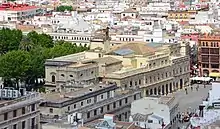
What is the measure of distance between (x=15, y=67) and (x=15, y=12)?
2518 inches

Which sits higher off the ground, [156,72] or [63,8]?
[63,8]

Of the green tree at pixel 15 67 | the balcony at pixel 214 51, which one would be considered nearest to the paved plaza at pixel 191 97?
the balcony at pixel 214 51

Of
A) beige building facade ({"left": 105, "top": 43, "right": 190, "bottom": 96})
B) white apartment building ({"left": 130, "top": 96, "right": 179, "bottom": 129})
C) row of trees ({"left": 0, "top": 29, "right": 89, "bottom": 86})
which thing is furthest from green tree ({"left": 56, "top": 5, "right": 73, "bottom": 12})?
white apartment building ({"left": 130, "top": 96, "right": 179, "bottom": 129})

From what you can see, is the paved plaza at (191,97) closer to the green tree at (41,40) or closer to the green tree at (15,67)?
the green tree at (15,67)

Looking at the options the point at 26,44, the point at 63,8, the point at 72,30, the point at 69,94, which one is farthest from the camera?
the point at 63,8

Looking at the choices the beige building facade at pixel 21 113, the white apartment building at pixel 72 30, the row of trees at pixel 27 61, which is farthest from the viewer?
the white apartment building at pixel 72 30

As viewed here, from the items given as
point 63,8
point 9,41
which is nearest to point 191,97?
point 9,41

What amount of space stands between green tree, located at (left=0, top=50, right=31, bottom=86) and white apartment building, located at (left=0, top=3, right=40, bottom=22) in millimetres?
59929

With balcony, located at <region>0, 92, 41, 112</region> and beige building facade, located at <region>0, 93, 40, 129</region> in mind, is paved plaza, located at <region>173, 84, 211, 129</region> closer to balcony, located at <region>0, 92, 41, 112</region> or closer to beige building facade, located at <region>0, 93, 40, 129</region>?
beige building facade, located at <region>0, 93, 40, 129</region>

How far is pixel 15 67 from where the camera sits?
76.4 metres

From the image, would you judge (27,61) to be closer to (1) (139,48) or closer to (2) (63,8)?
(1) (139,48)

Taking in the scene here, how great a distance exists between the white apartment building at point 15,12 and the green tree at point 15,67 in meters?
59.9

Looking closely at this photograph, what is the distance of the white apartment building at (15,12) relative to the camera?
138250 millimetres

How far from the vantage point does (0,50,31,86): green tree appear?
75.9m
